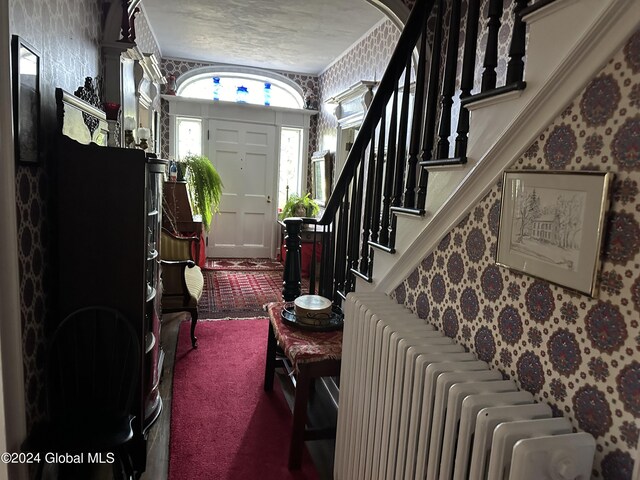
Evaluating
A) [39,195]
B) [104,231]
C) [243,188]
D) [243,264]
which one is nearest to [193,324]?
[104,231]

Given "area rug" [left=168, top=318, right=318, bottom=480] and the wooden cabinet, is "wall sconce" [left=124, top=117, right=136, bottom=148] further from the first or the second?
"area rug" [left=168, top=318, right=318, bottom=480]

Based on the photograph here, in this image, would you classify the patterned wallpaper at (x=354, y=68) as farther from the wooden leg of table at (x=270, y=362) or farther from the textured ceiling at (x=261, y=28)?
the wooden leg of table at (x=270, y=362)

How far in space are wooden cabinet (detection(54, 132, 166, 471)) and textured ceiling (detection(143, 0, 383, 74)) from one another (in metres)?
2.86

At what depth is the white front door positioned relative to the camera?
6758 millimetres

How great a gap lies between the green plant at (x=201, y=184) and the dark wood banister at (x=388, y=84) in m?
3.36

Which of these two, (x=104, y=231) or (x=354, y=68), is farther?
(x=354, y=68)

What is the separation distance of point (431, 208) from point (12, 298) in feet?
4.84

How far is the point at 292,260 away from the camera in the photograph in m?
2.94

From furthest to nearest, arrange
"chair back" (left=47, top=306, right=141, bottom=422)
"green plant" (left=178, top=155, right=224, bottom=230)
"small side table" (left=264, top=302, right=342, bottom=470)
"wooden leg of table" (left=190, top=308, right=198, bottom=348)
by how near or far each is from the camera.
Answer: "green plant" (left=178, top=155, right=224, bottom=230) → "wooden leg of table" (left=190, top=308, right=198, bottom=348) → "small side table" (left=264, top=302, right=342, bottom=470) → "chair back" (left=47, top=306, right=141, bottom=422)

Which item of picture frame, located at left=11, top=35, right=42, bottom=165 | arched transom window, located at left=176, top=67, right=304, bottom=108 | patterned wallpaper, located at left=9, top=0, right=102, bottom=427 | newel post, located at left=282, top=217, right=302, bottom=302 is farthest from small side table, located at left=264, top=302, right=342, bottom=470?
arched transom window, located at left=176, top=67, right=304, bottom=108

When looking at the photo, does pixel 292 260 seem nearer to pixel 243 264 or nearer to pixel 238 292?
pixel 238 292

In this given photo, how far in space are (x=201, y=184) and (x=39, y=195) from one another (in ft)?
12.8

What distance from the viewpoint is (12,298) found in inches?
60.4

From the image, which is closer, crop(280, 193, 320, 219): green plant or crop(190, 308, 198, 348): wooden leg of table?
crop(190, 308, 198, 348): wooden leg of table
